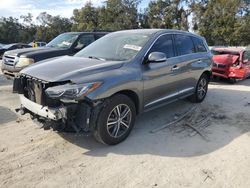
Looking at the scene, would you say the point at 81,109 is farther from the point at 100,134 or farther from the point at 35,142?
the point at 35,142

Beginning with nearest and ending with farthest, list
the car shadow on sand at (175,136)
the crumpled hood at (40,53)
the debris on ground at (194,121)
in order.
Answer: the car shadow on sand at (175,136) → the debris on ground at (194,121) → the crumpled hood at (40,53)

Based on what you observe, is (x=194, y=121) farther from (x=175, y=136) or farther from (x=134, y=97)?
(x=134, y=97)

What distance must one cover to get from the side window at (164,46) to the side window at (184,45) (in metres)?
0.27

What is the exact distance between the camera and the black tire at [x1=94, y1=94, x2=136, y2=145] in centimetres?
416

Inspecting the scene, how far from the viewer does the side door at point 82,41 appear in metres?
9.30

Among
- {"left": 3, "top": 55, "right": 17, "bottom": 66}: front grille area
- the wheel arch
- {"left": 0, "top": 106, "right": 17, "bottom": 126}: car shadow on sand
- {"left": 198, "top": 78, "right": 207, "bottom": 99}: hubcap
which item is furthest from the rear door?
{"left": 3, "top": 55, "right": 17, "bottom": 66}: front grille area

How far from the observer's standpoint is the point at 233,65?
1020cm

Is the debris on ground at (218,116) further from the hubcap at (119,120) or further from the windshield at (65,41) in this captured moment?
the windshield at (65,41)

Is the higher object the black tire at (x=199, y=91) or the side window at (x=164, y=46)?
the side window at (x=164, y=46)

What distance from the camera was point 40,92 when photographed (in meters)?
4.18

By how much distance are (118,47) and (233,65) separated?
638 cm

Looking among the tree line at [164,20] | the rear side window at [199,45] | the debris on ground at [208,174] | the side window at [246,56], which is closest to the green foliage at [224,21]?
the tree line at [164,20]

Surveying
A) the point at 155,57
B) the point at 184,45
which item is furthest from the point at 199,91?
the point at 155,57

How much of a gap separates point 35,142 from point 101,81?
60.4 inches
